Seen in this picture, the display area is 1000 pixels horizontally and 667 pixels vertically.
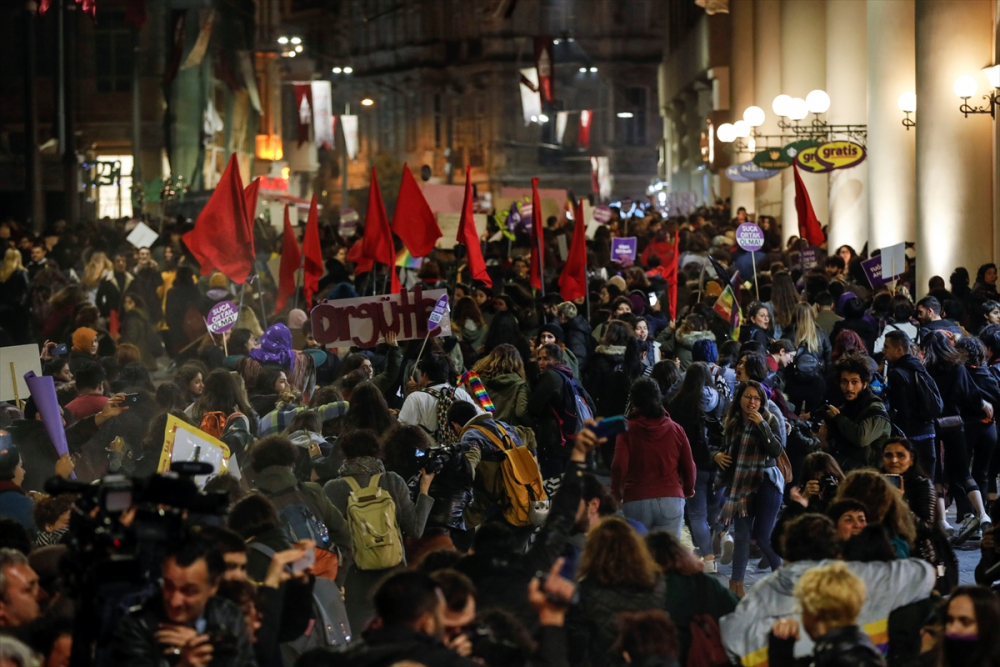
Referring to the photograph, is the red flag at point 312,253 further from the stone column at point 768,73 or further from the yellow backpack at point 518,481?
the stone column at point 768,73

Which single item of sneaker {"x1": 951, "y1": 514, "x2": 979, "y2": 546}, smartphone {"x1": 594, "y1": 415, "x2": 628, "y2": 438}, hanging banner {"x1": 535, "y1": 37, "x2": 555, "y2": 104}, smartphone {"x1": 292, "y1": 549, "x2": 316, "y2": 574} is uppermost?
hanging banner {"x1": 535, "y1": 37, "x2": 555, "y2": 104}

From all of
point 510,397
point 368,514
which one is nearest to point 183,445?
point 368,514

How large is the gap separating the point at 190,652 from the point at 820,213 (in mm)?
27073

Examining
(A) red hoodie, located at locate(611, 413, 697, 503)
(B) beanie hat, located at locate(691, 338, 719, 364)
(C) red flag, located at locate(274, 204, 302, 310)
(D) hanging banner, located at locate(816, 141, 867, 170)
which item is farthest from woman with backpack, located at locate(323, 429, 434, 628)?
(D) hanging banner, located at locate(816, 141, 867, 170)

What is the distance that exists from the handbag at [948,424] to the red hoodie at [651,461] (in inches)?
112

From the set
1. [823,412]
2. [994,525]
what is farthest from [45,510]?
[823,412]

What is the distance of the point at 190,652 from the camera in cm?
499

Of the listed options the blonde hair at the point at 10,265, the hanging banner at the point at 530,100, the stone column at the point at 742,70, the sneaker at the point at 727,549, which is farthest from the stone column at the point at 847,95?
the hanging banner at the point at 530,100

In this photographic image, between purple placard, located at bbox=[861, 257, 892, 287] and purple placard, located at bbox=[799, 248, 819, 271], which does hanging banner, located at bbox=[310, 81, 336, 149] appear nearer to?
purple placard, located at bbox=[799, 248, 819, 271]

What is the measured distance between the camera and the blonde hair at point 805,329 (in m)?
12.8

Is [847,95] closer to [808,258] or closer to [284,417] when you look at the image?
[808,258]

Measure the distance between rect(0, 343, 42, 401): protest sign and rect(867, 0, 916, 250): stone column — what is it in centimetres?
1569

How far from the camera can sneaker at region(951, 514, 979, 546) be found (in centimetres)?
1111

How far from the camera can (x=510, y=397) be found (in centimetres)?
1145
